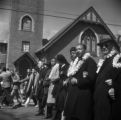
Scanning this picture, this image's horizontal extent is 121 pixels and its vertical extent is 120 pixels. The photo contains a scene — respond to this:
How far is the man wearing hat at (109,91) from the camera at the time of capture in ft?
15.2

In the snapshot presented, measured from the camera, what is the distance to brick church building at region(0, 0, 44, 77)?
34.1 metres

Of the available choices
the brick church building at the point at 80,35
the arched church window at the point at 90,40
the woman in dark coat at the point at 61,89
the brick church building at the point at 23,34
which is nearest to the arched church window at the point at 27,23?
the brick church building at the point at 23,34

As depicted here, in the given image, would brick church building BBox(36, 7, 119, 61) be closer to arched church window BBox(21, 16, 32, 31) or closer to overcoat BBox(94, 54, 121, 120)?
arched church window BBox(21, 16, 32, 31)

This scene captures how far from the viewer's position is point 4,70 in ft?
Answer: 43.8

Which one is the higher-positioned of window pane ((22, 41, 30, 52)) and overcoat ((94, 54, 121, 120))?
window pane ((22, 41, 30, 52))

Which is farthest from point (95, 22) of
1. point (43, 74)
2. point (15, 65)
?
point (43, 74)

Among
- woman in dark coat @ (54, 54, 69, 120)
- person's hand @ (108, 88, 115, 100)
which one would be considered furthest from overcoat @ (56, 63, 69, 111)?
person's hand @ (108, 88, 115, 100)

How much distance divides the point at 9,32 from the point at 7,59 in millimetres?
3199

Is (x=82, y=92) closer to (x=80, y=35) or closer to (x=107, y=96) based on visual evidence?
(x=107, y=96)

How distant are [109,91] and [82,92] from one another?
687 millimetres

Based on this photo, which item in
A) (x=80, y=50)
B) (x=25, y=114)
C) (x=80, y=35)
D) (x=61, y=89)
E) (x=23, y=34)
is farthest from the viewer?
(x=23, y=34)

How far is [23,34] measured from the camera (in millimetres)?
35250

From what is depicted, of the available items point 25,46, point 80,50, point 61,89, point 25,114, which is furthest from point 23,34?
point 80,50

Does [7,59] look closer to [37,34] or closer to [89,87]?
[37,34]
